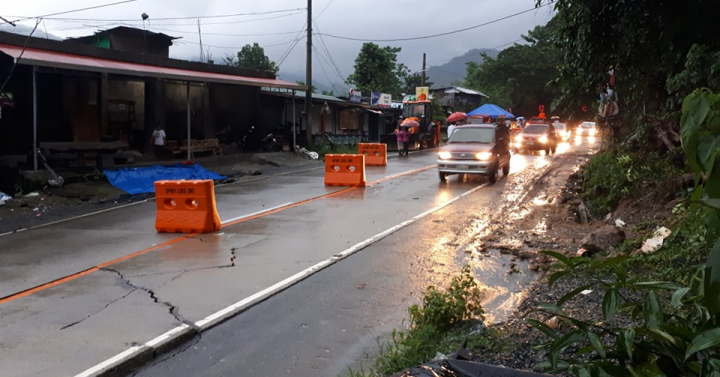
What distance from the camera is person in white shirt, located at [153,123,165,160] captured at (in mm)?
22969

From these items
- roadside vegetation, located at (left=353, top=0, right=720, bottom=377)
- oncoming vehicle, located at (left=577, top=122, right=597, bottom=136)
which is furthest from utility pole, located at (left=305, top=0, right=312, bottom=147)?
oncoming vehicle, located at (left=577, top=122, right=597, bottom=136)

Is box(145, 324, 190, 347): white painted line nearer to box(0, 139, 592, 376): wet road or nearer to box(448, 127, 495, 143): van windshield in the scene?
box(0, 139, 592, 376): wet road

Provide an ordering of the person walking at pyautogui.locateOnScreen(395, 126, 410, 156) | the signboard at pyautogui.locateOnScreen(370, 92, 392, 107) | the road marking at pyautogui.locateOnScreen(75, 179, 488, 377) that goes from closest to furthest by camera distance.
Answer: the road marking at pyautogui.locateOnScreen(75, 179, 488, 377)
the person walking at pyautogui.locateOnScreen(395, 126, 410, 156)
the signboard at pyautogui.locateOnScreen(370, 92, 392, 107)

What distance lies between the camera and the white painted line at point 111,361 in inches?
190

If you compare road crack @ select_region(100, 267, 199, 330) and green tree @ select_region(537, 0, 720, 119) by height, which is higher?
green tree @ select_region(537, 0, 720, 119)

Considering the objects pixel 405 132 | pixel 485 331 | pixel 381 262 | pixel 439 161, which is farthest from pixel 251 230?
pixel 405 132

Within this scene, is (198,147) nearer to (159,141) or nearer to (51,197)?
(159,141)

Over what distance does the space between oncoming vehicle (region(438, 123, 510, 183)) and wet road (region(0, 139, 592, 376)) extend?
165 inches

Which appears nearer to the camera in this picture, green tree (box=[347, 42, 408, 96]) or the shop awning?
the shop awning

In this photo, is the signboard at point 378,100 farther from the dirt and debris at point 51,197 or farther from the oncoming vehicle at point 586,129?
the oncoming vehicle at point 586,129

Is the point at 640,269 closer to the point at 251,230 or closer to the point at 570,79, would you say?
the point at 570,79

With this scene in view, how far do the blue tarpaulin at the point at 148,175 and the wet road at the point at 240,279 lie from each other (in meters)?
3.58

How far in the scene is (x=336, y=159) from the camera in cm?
1825

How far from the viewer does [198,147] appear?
80.7 feet
